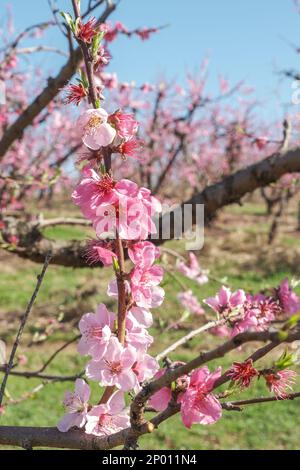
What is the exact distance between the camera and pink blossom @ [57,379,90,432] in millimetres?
1102

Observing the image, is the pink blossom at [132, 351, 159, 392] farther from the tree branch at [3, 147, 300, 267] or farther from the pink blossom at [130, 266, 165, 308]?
the tree branch at [3, 147, 300, 267]

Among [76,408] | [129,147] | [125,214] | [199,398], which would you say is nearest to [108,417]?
[76,408]

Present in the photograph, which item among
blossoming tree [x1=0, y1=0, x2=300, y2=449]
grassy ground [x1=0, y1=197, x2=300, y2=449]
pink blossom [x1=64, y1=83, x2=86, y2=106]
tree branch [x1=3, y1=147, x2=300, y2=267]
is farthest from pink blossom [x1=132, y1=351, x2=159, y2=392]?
tree branch [x1=3, y1=147, x2=300, y2=267]

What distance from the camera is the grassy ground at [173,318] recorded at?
4.82 meters

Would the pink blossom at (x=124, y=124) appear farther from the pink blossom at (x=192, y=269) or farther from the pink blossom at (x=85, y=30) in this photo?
the pink blossom at (x=192, y=269)

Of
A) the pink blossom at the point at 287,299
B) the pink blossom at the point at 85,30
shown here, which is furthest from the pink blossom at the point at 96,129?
the pink blossom at the point at 287,299

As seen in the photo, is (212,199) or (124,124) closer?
→ (124,124)

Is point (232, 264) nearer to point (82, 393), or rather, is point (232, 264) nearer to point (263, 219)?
point (263, 219)

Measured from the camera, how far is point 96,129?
3.43 feet

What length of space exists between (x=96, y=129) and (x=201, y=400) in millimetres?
560

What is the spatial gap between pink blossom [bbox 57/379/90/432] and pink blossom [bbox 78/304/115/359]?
10 cm

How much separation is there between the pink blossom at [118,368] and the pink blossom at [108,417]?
4cm

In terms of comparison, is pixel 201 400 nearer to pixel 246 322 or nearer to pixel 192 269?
pixel 246 322


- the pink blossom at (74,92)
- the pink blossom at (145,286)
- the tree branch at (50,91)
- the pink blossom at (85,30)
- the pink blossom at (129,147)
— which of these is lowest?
the pink blossom at (145,286)
